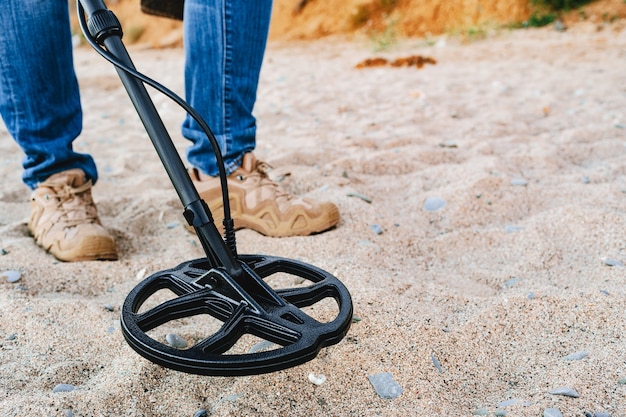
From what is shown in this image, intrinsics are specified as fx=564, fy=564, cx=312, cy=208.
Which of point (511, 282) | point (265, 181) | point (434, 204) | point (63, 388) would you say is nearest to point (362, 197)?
point (434, 204)

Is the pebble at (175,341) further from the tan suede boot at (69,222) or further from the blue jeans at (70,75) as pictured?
the blue jeans at (70,75)

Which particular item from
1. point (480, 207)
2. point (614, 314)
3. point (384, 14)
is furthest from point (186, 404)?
point (384, 14)

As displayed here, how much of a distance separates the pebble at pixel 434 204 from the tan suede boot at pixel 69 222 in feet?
3.55

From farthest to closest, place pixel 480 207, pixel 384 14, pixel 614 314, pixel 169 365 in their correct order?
pixel 384 14
pixel 480 207
pixel 614 314
pixel 169 365

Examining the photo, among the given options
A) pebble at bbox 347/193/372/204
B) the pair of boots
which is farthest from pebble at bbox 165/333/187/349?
pebble at bbox 347/193/372/204

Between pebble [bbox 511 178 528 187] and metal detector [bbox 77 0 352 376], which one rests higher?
metal detector [bbox 77 0 352 376]

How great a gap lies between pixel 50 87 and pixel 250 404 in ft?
3.83

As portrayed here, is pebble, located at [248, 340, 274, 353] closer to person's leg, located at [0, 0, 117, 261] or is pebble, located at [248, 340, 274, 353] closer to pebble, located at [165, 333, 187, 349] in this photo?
pebble, located at [165, 333, 187, 349]

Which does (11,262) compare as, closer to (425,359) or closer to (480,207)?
(425,359)

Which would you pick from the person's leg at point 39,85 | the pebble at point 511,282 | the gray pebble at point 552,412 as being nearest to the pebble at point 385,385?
the gray pebble at point 552,412

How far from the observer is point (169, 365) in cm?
100

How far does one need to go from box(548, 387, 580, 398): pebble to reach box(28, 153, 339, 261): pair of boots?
90 centimetres

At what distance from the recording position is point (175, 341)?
1.25m

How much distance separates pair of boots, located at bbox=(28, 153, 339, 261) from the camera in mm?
1711
